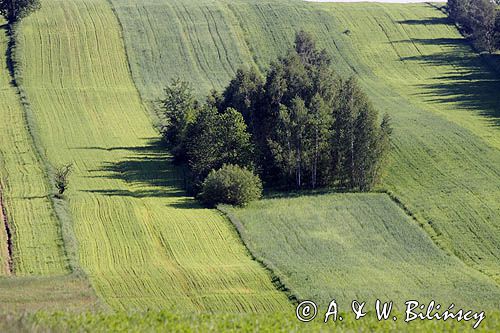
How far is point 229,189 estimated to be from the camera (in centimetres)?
8244

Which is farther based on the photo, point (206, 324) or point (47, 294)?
point (47, 294)

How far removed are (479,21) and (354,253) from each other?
88.1 m

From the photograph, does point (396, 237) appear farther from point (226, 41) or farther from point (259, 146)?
point (226, 41)

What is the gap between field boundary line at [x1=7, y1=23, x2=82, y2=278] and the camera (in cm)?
6388

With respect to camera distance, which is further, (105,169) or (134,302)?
(105,169)

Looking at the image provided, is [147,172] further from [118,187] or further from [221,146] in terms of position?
[221,146]

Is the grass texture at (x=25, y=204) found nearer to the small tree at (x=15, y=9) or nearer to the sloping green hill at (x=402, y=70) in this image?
the sloping green hill at (x=402, y=70)

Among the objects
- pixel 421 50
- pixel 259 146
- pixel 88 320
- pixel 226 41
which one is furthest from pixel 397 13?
pixel 88 320

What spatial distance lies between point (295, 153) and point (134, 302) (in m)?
38.0

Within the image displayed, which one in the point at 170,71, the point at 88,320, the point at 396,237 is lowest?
the point at 170,71

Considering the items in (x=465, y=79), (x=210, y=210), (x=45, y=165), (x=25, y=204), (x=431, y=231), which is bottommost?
(x=45, y=165)

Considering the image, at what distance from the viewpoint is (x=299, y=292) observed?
57.0m

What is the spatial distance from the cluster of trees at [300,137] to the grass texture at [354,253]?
4.73m

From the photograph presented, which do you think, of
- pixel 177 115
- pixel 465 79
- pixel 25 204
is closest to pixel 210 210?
pixel 25 204
